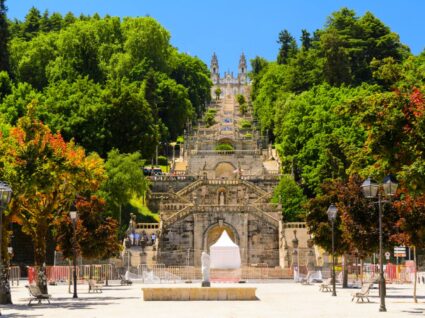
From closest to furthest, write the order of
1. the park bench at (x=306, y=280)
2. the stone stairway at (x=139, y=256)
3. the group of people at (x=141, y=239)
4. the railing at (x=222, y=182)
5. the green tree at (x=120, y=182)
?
the park bench at (x=306, y=280), the stone stairway at (x=139, y=256), the group of people at (x=141, y=239), the green tree at (x=120, y=182), the railing at (x=222, y=182)

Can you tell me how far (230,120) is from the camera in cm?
14500

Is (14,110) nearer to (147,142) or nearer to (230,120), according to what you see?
(147,142)

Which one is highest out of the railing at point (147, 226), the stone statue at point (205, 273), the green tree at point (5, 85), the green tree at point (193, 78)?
the green tree at point (193, 78)

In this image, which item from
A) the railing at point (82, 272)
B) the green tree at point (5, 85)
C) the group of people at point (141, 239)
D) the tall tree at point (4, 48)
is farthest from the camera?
the tall tree at point (4, 48)

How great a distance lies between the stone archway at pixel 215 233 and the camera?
6831 cm

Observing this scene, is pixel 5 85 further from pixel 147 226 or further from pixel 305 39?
pixel 305 39

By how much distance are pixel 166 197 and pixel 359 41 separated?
36.3 metres

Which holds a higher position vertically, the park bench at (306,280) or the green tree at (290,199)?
the green tree at (290,199)

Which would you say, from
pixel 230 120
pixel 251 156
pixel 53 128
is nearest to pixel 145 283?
pixel 53 128

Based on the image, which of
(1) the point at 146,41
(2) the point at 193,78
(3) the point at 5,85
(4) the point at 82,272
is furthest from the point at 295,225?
(2) the point at 193,78

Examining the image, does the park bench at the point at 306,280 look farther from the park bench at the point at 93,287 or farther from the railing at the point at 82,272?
the park bench at the point at 93,287

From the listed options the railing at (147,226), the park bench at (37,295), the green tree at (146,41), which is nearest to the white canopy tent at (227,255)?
the railing at (147,226)

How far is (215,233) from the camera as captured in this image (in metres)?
69.3

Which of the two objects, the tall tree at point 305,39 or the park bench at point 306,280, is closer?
the park bench at point 306,280
